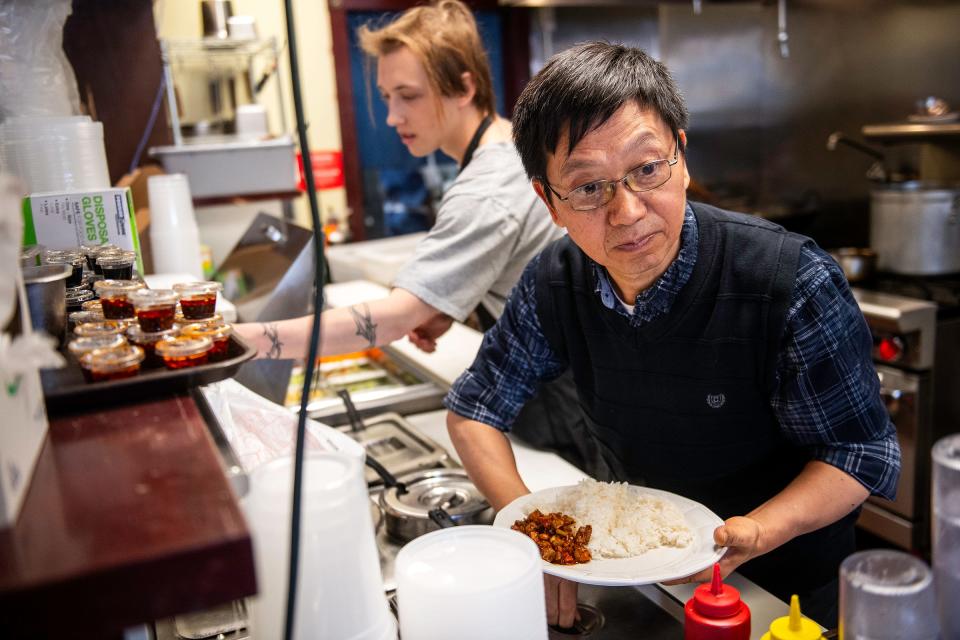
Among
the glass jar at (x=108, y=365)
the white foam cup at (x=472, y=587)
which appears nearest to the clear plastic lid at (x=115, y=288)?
the glass jar at (x=108, y=365)

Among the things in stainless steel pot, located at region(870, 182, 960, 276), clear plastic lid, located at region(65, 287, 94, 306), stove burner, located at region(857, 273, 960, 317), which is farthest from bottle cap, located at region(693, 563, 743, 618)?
stainless steel pot, located at region(870, 182, 960, 276)

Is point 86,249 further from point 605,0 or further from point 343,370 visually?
point 605,0

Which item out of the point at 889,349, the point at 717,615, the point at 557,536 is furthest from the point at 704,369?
the point at 889,349

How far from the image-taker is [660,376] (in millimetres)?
1537

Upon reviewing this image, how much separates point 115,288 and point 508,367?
2.71 ft

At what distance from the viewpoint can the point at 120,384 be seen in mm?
847

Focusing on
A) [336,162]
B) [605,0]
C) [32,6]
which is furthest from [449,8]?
[336,162]

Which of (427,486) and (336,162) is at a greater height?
(336,162)

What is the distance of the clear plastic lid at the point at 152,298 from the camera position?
999 mm

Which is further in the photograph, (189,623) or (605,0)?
(605,0)

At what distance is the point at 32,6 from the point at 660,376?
5.11 feet

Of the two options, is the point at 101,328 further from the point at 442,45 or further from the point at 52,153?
the point at 442,45

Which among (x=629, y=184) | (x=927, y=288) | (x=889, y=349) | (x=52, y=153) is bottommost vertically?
(x=889, y=349)

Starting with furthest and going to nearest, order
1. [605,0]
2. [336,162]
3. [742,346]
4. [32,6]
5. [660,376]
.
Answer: [336,162]
[605,0]
[32,6]
[660,376]
[742,346]
